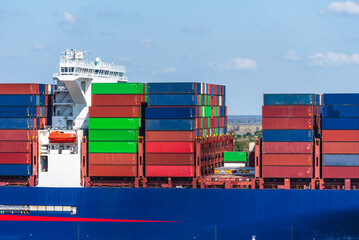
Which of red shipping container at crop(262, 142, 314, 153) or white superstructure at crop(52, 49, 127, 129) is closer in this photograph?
red shipping container at crop(262, 142, 314, 153)

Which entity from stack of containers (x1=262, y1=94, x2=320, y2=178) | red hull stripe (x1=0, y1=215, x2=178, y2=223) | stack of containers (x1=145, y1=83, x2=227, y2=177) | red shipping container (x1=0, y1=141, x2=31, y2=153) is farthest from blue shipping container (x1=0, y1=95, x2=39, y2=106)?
stack of containers (x1=262, y1=94, x2=320, y2=178)

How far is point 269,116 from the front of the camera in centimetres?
4984

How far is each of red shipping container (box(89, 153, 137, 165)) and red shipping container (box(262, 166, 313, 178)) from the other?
10.00 metres

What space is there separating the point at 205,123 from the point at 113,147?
8080 mm

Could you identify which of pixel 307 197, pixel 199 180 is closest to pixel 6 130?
pixel 199 180

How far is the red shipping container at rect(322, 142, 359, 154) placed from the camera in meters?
48.9

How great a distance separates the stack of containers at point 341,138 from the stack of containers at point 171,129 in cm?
980

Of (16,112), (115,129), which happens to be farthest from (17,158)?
(115,129)

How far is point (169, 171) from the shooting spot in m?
50.8

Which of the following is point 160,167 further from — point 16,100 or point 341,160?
point 341,160

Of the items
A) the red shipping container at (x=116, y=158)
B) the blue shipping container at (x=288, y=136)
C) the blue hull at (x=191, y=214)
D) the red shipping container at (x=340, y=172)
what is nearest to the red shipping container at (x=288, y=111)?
the blue shipping container at (x=288, y=136)

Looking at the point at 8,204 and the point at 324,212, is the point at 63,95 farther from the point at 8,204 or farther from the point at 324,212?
the point at 324,212

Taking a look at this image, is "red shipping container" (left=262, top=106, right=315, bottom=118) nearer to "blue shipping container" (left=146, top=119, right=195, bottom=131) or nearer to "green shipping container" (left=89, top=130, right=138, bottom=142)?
"blue shipping container" (left=146, top=119, right=195, bottom=131)

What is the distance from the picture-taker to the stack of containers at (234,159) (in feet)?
193
